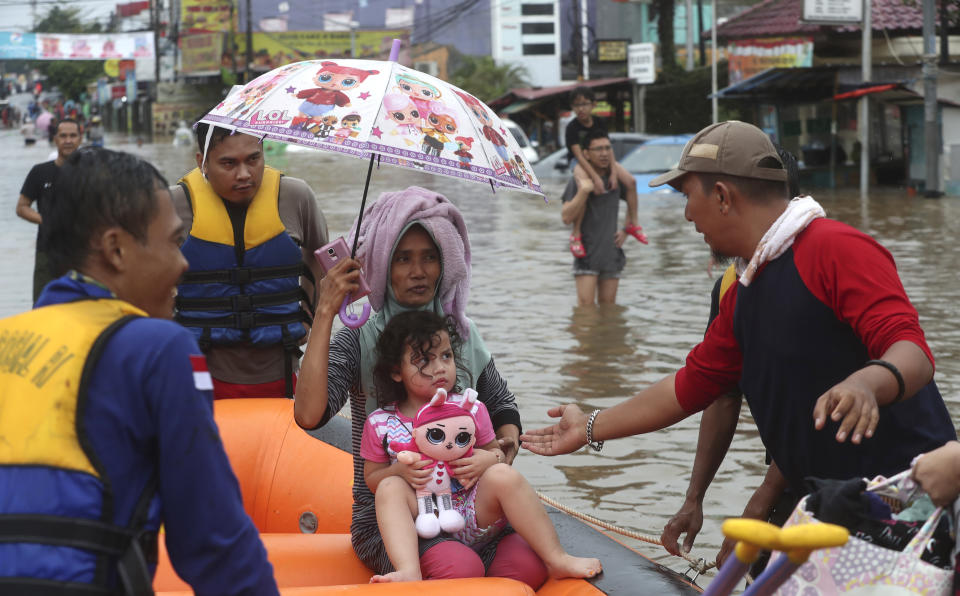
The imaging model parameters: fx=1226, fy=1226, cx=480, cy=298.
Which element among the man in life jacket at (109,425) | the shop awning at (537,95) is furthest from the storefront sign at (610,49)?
the man in life jacket at (109,425)

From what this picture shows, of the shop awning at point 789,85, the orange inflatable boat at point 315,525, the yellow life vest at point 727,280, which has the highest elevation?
the shop awning at point 789,85

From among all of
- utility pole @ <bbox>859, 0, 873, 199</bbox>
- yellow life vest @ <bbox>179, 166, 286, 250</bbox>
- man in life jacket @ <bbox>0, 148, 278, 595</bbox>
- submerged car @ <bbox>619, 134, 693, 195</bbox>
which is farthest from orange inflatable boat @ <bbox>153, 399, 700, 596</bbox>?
utility pole @ <bbox>859, 0, 873, 199</bbox>

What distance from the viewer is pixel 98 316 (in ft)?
6.81

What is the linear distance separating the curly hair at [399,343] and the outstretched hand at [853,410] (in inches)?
52.2

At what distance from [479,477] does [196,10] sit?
69115mm

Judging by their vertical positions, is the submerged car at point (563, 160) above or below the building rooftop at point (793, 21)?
below

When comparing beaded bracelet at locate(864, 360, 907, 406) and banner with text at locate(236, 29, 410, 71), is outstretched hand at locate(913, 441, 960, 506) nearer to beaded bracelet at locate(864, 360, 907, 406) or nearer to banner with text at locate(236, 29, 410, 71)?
beaded bracelet at locate(864, 360, 907, 406)

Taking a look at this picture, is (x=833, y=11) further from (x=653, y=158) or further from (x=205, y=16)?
(x=205, y=16)

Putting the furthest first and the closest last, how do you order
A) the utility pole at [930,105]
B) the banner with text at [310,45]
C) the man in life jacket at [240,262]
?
1. the banner with text at [310,45]
2. the utility pole at [930,105]
3. the man in life jacket at [240,262]

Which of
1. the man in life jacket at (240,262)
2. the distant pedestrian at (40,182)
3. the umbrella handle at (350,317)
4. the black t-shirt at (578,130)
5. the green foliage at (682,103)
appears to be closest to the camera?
the umbrella handle at (350,317)

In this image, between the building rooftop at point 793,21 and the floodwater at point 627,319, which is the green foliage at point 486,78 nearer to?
the building rooftop at point 793,21

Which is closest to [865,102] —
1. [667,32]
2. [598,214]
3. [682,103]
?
[682,103]

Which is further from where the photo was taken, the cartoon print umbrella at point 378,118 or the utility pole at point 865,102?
the utility pole at point 865,102

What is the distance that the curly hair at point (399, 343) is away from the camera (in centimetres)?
359
